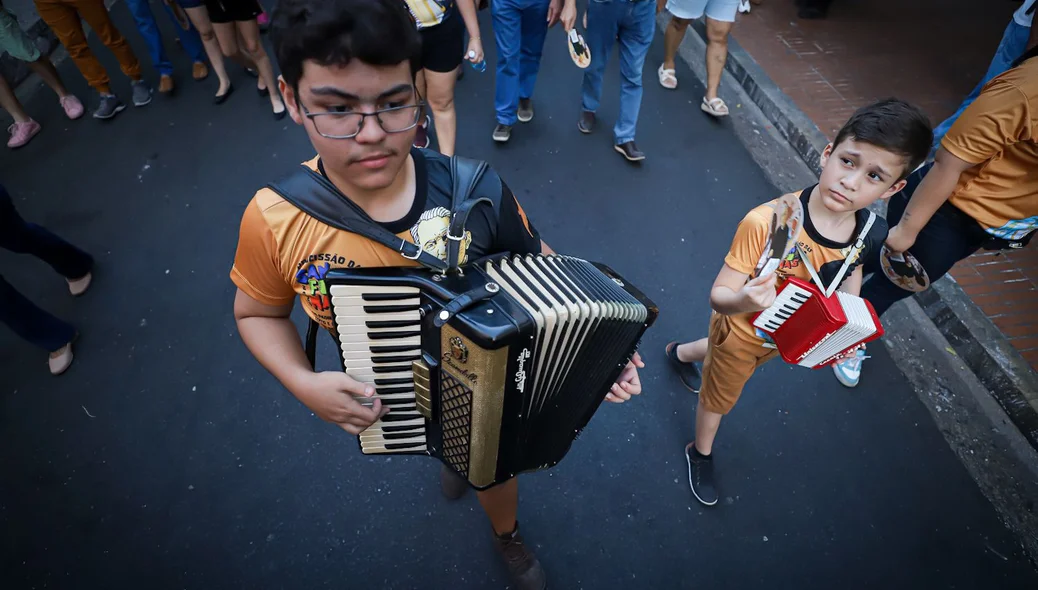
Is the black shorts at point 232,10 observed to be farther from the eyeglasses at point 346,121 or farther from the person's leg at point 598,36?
the eyeglasses at point 346,121

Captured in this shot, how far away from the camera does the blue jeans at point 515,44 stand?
3.41 metres

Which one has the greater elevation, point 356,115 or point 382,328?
point 356,115

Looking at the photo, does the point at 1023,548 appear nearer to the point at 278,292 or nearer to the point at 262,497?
the point at 278,292

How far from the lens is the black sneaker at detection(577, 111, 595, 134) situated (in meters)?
4.22

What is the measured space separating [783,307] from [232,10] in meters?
4.01

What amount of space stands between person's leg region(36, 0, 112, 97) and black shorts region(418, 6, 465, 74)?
2902 millimetres

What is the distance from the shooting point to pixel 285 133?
14.0ft

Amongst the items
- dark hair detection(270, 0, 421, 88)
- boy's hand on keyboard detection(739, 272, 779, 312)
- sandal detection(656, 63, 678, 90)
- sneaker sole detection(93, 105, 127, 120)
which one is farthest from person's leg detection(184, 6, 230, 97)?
boy's hand on keyboard detection(739, 272, 779, 312)

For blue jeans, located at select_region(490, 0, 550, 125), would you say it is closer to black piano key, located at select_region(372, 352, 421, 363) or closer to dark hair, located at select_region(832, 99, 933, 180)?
dark hair, located at select_region(832, 99, 933, 180)

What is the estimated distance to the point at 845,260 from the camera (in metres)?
1.76

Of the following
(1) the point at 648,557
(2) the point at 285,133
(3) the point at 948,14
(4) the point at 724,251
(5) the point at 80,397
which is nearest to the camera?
(1) the point at 648,557

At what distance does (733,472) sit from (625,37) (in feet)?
9.04

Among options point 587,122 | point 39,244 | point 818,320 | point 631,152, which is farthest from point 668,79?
point 39,244

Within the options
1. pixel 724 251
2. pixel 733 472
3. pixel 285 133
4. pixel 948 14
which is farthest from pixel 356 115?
pixel 948 14
